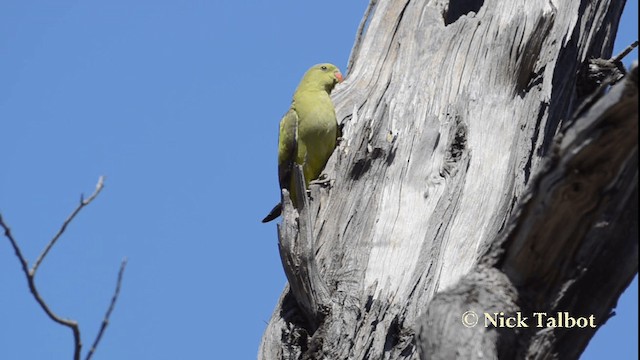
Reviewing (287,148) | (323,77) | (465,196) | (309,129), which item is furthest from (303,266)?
(323,77)

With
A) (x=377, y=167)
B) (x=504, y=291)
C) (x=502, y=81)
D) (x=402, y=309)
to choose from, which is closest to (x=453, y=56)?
(x=502, y=81)

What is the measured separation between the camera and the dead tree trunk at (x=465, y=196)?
10.2 ft

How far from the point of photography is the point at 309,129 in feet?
21.6

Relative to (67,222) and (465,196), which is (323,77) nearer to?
(465,196)

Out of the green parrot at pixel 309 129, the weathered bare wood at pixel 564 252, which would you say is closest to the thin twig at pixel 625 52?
the green parrot at pixel 309 129

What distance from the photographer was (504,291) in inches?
133

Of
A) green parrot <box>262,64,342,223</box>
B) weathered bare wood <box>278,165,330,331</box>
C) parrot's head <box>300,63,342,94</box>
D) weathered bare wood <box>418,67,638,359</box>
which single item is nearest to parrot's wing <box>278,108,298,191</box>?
green parrot <box>262,64,342,223</box>

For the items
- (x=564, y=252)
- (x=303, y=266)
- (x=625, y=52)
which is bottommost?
(x=564, y=252)

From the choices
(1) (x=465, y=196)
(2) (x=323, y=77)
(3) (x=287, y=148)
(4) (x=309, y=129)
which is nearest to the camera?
(1) (x=465, y=196)

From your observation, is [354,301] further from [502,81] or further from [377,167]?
[502,81]

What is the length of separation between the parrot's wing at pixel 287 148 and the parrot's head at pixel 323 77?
1.15 ft

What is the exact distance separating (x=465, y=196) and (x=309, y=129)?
5.60 feet

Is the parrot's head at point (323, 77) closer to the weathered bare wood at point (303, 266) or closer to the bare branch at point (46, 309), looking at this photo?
the weathered bare wood at point (303, 266)

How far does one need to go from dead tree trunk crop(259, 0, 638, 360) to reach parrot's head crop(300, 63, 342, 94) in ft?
2.15
